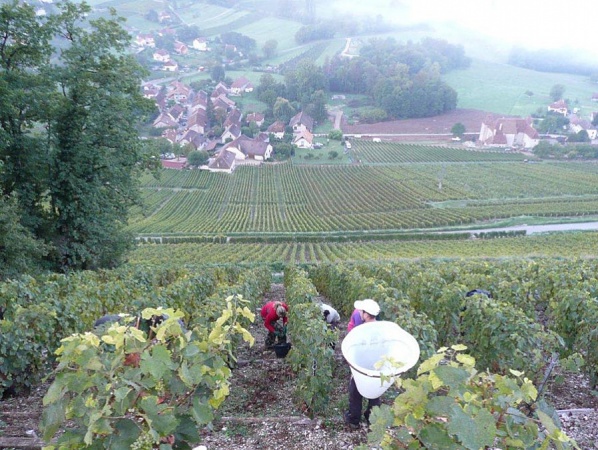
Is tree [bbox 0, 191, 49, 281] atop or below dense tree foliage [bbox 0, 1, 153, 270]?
below

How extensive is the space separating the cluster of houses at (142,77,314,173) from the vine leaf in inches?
2554

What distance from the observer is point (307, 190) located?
5675 centimetres

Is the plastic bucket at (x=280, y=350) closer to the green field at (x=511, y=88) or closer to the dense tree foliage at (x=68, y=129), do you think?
the dense tree foliage at (x=68, y=129)

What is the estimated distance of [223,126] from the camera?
81.9m

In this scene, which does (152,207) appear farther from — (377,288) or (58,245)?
(377,288)

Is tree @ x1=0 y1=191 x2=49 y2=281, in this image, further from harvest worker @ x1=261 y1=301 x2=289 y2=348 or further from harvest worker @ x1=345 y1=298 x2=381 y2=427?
harvest worker @ x1=345 y1=298 x2=381 y2=427

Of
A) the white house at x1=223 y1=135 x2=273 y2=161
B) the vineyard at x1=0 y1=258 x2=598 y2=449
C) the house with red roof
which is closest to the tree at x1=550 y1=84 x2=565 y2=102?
the white house at x1=223 y1=135 x2=273 y2=161

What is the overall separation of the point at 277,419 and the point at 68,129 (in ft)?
45.8

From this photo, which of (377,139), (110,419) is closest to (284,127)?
(377,139)

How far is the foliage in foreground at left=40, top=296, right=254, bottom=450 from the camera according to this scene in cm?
231

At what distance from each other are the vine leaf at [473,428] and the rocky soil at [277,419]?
110 inches

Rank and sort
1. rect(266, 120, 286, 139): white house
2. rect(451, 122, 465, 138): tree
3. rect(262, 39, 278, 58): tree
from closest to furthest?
rect(451, 122, 465, 138): tree → rect(266, 120, 286, 139): white house → rect(262, 39, 278, 58): tree

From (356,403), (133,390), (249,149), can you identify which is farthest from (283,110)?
(133,390)

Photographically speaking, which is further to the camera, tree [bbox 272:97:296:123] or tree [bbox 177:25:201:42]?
tree [bbox 177:25:201:42]
